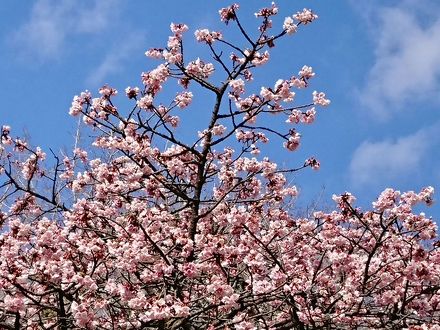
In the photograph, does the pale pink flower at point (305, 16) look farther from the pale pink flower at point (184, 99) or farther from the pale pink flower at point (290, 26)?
the pale pink flower at point (184, 99)

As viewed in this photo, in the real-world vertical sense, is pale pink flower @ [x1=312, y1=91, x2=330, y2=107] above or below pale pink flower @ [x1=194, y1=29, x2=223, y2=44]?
below

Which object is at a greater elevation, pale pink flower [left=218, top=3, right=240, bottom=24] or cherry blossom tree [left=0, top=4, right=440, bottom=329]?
pale pink flower [left=218, top=3, right=240, bottom=24]

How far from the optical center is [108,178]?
879 cm

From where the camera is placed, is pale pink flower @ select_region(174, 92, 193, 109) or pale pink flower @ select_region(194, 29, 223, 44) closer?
pale pink flower @ select_region(194, 29, 223, 44)

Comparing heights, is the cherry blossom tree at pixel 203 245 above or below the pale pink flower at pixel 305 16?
below

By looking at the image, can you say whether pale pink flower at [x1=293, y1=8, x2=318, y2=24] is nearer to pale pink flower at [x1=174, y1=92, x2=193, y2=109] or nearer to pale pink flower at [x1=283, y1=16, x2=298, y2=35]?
pale pink flower at [x1=283, y1=16, x2=298, y2=35]

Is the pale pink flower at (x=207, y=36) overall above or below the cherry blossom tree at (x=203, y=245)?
above

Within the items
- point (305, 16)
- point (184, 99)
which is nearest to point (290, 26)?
point (305, 16)

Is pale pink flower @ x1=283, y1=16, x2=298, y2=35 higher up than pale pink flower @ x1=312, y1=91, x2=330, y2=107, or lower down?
higher up

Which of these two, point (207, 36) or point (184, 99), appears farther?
point (184, 99)

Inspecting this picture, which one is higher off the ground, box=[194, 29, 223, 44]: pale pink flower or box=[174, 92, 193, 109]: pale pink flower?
box=[194, 29, 223, 44]: pale pink flower

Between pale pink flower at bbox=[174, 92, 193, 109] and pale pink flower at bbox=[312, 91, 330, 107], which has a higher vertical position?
pale pink flower at bbox=[174, 92, 193, 109]

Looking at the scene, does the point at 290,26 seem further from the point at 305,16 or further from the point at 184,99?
the point at 184,99

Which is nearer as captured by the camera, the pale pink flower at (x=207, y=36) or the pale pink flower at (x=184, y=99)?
the pale pink flower at (x=207, y=36)
